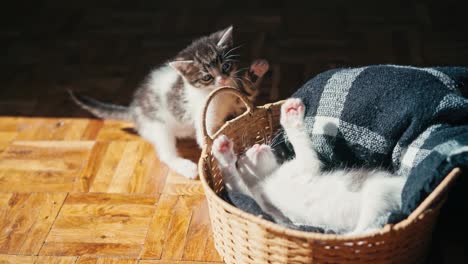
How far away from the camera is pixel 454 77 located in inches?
47.8

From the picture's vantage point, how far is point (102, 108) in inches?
63.7

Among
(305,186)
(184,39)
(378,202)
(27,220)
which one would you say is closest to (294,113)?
(305,186)

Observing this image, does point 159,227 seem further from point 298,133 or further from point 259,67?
point 259,67

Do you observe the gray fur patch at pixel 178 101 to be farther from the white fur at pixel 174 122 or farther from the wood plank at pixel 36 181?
the wood plank at pixel 36 181

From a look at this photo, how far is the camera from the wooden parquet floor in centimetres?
125

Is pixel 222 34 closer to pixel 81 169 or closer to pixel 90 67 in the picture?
pixel 81 169

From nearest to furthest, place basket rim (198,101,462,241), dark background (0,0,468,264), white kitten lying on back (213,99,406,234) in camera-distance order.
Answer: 1. basket rim (198,101,462,241)
2. white kitten lying on back (213,99,406,234)
3. dark background (0,0,468,264)

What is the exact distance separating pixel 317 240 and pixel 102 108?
898mm

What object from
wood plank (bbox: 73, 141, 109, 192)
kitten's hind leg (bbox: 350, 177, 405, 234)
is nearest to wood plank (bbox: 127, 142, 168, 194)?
wood plank (bbox: 73, 141, 109, 192)

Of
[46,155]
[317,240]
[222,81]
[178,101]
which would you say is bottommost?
[46,155]

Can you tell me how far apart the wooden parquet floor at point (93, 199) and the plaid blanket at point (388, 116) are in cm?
30

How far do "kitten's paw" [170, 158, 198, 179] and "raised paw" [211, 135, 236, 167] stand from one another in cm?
30

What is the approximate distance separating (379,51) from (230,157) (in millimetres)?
955

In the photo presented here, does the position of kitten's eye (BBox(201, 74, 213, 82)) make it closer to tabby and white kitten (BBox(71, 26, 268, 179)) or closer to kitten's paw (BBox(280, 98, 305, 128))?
tabby and white kitten (BBox(71, 26, 268, 179))
